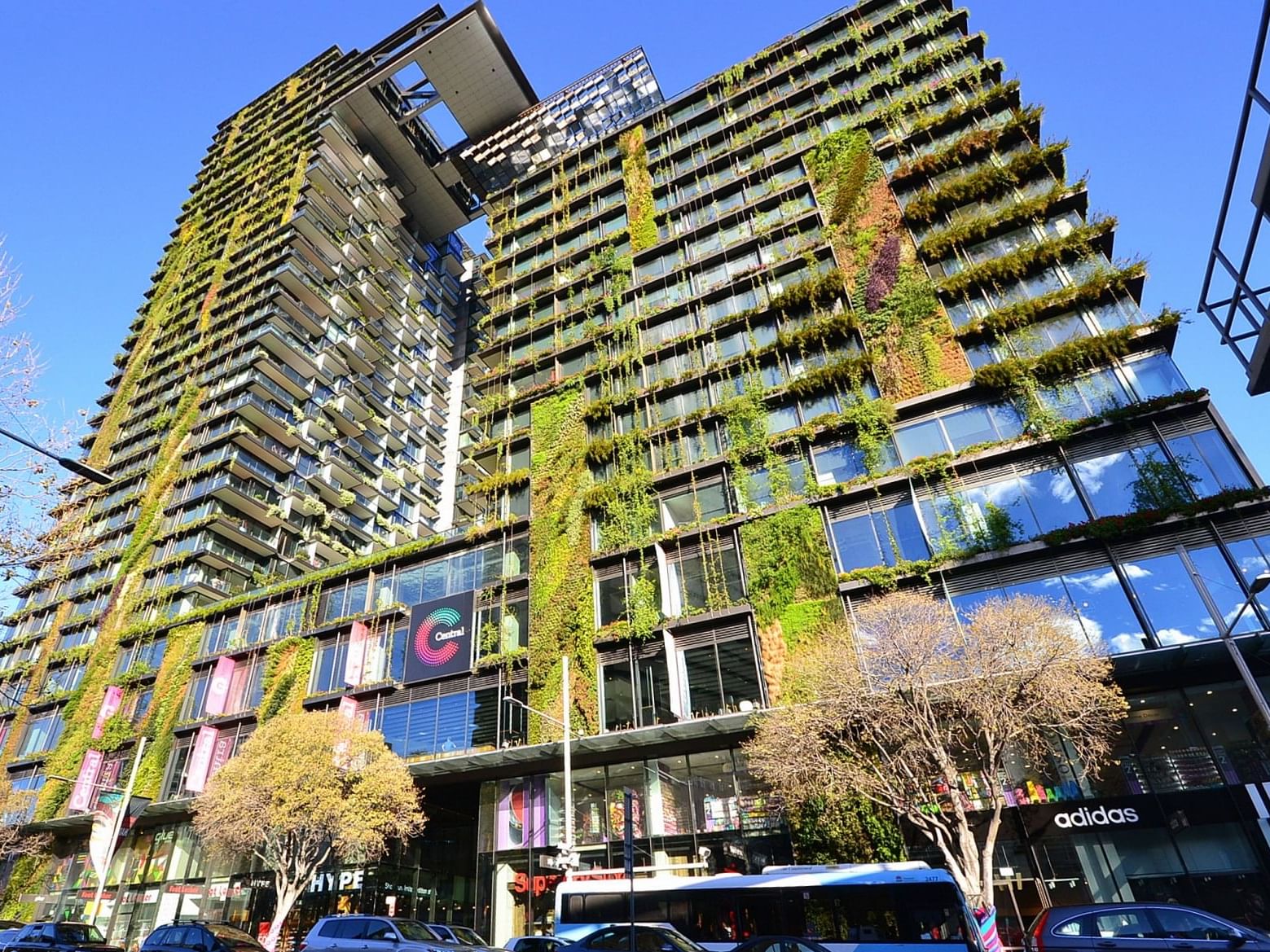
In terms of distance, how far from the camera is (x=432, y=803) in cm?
3391

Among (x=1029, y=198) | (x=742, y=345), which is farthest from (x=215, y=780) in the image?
(x=1029, y=198)

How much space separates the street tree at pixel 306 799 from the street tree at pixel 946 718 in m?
14.7

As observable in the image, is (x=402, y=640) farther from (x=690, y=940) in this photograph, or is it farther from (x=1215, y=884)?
(x=1215, y=884)

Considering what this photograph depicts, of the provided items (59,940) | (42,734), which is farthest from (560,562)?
(42,734)

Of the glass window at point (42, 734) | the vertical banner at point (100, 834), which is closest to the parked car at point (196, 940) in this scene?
the vertical banner at point (100, 834)

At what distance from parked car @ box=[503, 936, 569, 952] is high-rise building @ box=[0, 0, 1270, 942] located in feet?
12.4

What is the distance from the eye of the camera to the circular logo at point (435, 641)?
111ft

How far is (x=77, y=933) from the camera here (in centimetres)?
2167

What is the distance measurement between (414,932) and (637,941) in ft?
17.6

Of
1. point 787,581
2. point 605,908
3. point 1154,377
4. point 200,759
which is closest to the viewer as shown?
point 605,908

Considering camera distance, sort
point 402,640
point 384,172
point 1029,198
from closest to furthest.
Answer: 1. point 1029,198
2. point 402,640
3. point 384,172

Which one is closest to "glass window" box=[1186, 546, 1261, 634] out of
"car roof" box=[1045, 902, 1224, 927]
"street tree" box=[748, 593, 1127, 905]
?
"street tree" box=[748, 593, 1127, 905]

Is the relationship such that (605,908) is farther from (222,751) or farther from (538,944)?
(222,751)

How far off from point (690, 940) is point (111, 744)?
4161 cm
